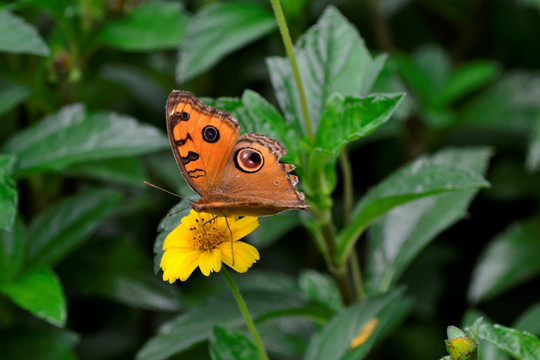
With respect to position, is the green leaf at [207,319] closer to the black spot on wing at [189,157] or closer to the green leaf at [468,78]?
the black spot on wing at [189,157]

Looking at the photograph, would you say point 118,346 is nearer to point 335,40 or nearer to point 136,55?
point 136,55

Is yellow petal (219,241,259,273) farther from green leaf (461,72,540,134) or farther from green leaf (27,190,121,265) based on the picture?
green leaf (461,72,540,134)

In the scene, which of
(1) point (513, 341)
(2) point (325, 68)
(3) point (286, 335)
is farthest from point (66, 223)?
(1) point (513, 341)

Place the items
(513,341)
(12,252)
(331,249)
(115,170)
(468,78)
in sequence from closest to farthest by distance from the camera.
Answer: (513,341) < (331,249) < (12,252) < (115,170) < (468,78)

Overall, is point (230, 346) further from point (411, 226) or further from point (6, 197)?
point (411, 226)

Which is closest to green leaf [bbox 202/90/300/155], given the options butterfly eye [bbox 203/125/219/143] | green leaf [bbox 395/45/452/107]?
butterfly eye [bbox 203/125/219/143]

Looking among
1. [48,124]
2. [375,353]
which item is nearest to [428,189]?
[375,353]

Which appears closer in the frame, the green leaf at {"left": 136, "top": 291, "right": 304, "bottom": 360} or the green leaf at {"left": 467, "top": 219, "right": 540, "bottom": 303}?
the green leaf at {"left": 136, "top": 291, "right": 304, "bottom": 360}
